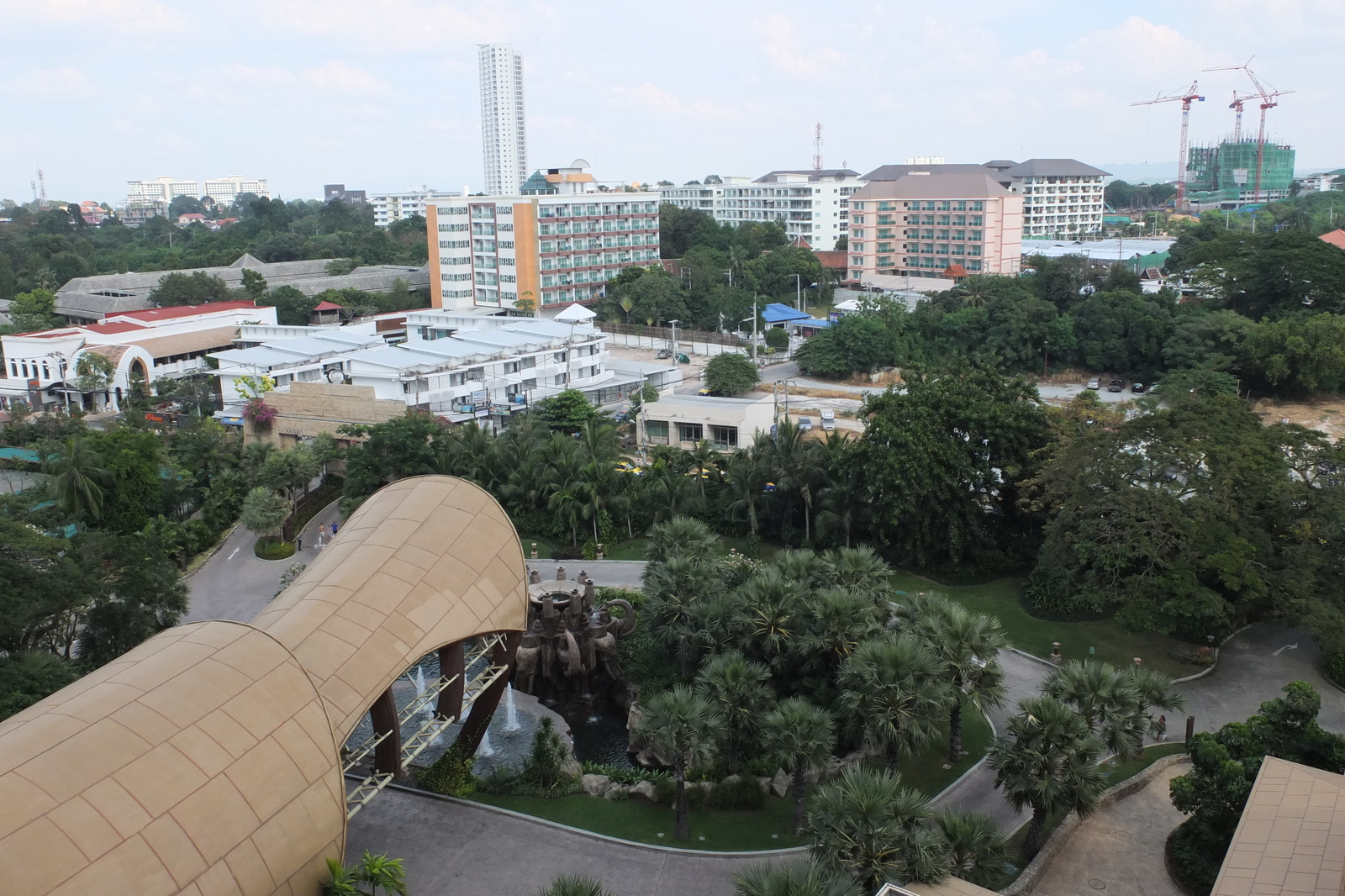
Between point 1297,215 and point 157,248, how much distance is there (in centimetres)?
12632

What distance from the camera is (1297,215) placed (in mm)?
114812

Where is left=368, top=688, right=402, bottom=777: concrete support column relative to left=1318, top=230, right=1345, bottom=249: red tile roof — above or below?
below

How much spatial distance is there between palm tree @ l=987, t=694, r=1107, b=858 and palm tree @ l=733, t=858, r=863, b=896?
4.91 meters

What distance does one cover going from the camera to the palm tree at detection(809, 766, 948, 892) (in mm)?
14914

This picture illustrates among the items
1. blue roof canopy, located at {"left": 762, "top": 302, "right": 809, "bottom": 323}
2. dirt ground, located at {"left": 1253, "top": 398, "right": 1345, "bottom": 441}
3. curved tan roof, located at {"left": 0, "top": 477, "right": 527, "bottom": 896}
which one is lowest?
dirt ground, located at {"left": 1253, "top": 398, "right": 1345, "bottom": 441}

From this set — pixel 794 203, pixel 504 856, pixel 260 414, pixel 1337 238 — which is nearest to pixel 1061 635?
pixel 504 856

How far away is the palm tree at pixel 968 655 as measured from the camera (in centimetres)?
2052

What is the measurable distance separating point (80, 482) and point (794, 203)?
301 feet

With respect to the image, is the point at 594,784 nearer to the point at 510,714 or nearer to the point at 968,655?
the point at 510,714

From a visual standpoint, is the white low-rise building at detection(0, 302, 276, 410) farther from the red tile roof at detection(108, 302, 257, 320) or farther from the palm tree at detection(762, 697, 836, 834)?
the palm tree at detection(762, 697, 836, 834)

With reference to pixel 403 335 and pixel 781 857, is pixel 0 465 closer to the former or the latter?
pixel 403 335

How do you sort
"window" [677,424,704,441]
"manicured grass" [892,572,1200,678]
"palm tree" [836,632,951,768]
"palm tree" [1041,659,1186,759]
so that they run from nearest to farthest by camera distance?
"palm tree" [1041,659,1186,759] → "palm tree" [836,632,951,768] → "manicured grass" [892,572,1200,678] → "window" [677,424,704,441]

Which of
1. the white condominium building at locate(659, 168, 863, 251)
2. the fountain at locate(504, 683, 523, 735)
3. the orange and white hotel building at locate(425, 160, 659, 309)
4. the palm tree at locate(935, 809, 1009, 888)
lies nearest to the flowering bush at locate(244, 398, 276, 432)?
the fountain at locate(504, 683, 523, 735)

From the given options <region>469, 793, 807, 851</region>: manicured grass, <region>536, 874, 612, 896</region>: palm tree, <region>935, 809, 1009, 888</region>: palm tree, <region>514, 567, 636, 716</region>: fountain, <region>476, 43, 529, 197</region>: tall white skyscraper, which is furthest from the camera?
<region>476, 43, 529, 197</region>: tall white skyscraper
